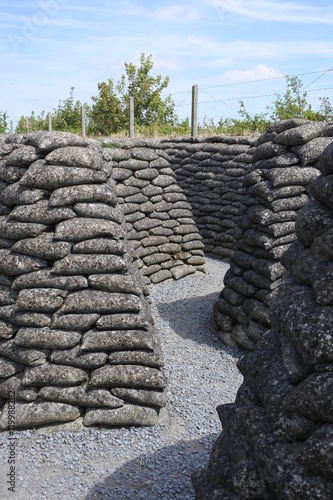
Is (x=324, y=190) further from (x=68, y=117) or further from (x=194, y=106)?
(x=68, y=117)

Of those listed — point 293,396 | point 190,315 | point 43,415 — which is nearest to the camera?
point 293,396

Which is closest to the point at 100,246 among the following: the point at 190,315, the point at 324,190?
the point at 324,190

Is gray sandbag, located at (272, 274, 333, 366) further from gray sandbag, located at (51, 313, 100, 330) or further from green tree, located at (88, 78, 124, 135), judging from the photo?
green tree, located at (88, 78, 124, 135)

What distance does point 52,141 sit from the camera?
600 centimetres

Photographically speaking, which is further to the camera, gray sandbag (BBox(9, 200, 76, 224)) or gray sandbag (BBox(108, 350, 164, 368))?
gray sandbag (BBox(9, 200, 76, 224))

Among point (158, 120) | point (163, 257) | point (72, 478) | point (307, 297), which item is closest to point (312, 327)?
point (307, 297)

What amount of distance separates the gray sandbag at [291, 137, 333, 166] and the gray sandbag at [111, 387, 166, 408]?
416 cm

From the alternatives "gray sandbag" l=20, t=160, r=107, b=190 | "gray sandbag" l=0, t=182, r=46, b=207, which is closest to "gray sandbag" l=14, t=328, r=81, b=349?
"gray sandbag" l=0, t=182, r=46, b=207

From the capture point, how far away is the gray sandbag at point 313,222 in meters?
3.15

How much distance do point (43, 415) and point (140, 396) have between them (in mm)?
1112

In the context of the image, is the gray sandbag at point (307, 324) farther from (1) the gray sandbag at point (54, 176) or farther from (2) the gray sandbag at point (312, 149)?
(2) the gray sandbag at point (312, 149)

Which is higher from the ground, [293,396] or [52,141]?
[52,141]

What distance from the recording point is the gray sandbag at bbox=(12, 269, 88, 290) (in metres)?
5.66

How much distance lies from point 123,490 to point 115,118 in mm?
21797
